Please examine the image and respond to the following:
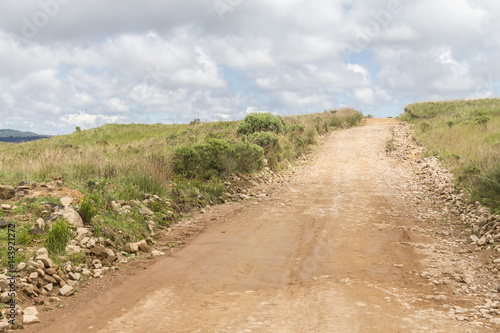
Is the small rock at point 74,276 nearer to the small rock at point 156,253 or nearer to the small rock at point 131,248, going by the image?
the small rock at point 131,248

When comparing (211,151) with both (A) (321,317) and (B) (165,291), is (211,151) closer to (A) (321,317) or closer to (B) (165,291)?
(B) (165,291)

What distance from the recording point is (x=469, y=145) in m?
17.4

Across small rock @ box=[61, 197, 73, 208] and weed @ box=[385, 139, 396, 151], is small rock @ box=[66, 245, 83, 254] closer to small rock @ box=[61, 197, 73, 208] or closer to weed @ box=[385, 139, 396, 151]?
small rock @ box=[61, 197, 73, 208]

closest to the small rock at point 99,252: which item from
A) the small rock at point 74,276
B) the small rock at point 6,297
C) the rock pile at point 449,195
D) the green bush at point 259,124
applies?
the small rock at point 74,276

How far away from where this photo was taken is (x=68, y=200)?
7559 mm

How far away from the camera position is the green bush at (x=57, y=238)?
236 inches

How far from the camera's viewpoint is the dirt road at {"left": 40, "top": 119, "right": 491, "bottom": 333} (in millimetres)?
4203

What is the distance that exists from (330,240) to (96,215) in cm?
463

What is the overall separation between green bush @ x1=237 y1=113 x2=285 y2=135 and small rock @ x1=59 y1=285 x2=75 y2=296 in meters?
16.9

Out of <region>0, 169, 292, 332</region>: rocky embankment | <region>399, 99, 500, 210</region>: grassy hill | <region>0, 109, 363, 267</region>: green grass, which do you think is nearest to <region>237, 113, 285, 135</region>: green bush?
<region>0, 109, 363, 267</region>: green grass

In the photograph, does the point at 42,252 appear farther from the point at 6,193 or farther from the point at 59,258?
the point at 6,193

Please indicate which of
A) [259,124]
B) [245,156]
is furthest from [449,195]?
[259,124]

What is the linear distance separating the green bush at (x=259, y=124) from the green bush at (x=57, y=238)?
52.1ft

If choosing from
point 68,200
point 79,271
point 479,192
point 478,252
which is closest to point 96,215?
point 68,200
